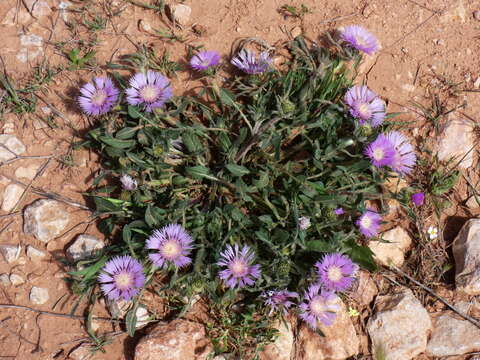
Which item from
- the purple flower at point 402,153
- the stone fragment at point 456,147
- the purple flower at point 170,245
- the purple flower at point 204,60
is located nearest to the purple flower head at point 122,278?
the purple flower at point 170,245

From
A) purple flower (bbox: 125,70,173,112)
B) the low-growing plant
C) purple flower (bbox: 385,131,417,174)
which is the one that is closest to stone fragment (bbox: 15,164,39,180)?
the low-growing plant

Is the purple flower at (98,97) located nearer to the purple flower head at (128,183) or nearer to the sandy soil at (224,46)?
the sandy soil at (224,46)

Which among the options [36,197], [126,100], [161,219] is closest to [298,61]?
[126,100]

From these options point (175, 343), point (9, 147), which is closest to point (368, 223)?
point (175, 343)

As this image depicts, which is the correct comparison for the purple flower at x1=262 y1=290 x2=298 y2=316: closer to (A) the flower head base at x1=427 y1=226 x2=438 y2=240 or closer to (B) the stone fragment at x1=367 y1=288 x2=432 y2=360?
(B) the stone fragment at x1=367 y1=288 x2=432 y2=360

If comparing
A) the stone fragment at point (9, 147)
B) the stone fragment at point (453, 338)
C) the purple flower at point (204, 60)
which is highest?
the purple flower at point (204, 60)

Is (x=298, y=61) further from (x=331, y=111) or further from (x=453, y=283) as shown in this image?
(x=453, y=283)
